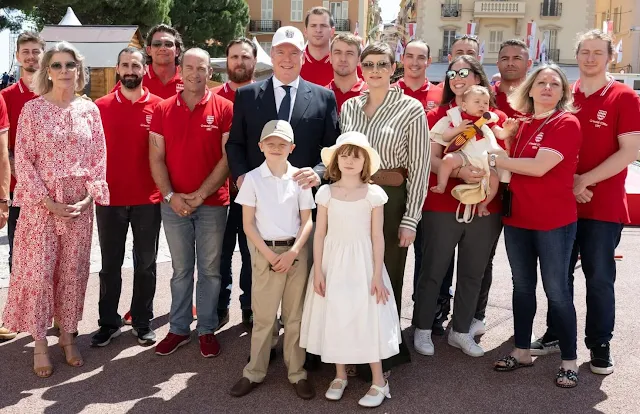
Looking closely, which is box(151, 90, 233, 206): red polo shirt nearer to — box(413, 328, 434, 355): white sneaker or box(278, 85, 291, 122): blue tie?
box(278, 85, 291, 122): blue tie

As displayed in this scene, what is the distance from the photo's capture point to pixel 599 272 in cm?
443


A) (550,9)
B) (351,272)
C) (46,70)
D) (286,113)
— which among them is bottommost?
(351,272)

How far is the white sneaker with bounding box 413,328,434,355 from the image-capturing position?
478cm

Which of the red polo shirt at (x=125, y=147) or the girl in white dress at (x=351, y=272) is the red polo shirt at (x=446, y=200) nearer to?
the girl in white dress at (x=351, y=272)

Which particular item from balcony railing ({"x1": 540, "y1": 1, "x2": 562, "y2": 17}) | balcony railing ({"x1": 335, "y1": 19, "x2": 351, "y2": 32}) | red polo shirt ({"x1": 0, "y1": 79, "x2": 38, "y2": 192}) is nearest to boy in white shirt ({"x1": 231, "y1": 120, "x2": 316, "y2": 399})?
red polo shirt ({"x1": 0, "y1": 79, "x2": 38, "y2": 192})

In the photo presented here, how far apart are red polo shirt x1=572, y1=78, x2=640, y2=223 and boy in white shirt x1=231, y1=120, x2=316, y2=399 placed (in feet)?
6.22

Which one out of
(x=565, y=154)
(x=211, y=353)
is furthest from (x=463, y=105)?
(x=211, y=353)

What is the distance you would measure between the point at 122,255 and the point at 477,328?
2.82 meters

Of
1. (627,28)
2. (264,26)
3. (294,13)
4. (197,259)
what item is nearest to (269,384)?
(197,259)

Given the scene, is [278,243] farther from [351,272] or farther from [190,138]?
[190,138]

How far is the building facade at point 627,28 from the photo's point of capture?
44.3m

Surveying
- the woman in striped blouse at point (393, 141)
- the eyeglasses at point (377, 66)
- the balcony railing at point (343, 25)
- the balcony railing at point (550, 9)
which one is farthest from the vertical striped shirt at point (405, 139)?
the balcony railing at point (343, 25)

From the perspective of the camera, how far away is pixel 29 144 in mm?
4312

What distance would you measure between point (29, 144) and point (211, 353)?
1896 millimetres
